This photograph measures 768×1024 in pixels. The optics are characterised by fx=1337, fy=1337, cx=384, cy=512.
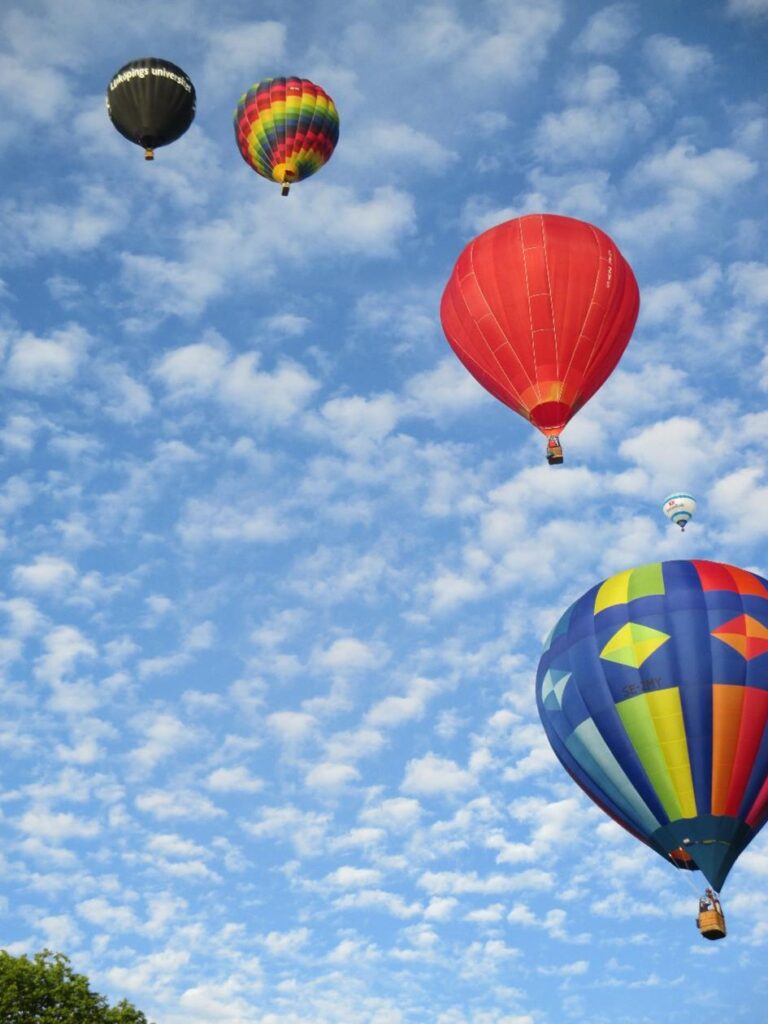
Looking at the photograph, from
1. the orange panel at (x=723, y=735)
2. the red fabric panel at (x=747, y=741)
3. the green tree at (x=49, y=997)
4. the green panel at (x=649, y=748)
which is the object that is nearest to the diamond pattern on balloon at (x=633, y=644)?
the green panel at (x=649, y=748)

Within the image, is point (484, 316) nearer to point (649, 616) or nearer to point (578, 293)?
point (578, 293)

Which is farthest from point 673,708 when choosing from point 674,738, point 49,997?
point 49,997

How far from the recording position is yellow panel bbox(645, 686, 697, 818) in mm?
29000

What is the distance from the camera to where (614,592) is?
32188mm

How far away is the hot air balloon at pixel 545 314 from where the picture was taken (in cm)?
3325

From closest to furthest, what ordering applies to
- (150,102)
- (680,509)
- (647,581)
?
(647,581) < (150,102) < (680,509)

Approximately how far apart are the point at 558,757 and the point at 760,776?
4974 millimetres

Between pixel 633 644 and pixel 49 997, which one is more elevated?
pixel 633 644

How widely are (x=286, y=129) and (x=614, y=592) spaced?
57.7 feet

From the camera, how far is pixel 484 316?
1344 inches

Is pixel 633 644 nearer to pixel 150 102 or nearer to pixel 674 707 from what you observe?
pixel 674 707

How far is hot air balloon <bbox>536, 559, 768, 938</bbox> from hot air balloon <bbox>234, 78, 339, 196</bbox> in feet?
54.8

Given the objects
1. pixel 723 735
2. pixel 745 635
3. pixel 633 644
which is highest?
pixel 745 635

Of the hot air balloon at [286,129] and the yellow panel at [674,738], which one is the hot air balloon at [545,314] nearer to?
the yellow panel at [674,738]
